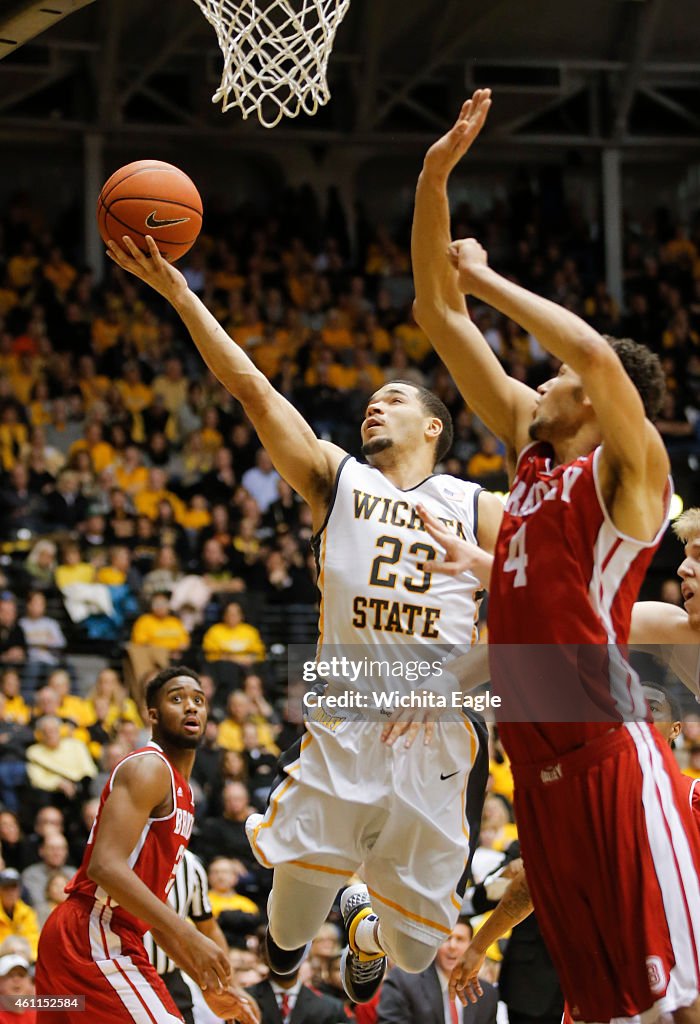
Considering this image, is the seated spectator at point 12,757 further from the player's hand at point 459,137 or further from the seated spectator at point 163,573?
the player's hand at point 459,137

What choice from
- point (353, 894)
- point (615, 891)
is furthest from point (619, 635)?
point (353, 894)

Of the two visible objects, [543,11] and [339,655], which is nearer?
[339,655]

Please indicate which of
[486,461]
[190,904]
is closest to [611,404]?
[190,904]

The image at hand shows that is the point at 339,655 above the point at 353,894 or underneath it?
above

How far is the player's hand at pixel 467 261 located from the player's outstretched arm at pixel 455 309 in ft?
1.16

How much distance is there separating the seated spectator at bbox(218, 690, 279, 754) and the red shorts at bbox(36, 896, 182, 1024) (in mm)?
5231

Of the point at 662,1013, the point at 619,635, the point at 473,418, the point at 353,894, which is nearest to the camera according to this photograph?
the point at 662,1013

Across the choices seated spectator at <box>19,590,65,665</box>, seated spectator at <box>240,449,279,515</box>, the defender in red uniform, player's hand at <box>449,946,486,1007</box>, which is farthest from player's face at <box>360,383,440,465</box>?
seated spectator at <box>240,449,279,515</box>

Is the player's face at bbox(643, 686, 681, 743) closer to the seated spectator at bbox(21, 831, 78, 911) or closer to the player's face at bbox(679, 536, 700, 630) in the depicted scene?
the player's face at bbox(679, 536, 700, 630)

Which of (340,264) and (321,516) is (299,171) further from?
(321,516)

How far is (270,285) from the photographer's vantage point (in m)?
18.4

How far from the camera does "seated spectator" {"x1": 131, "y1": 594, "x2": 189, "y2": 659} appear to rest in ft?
39.4

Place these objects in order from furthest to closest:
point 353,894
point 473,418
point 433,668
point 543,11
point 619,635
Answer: point 543,11 → point 473,418 → point 353,894 → point 433,668 → point 619,635

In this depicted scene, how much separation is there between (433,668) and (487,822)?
188 inches
